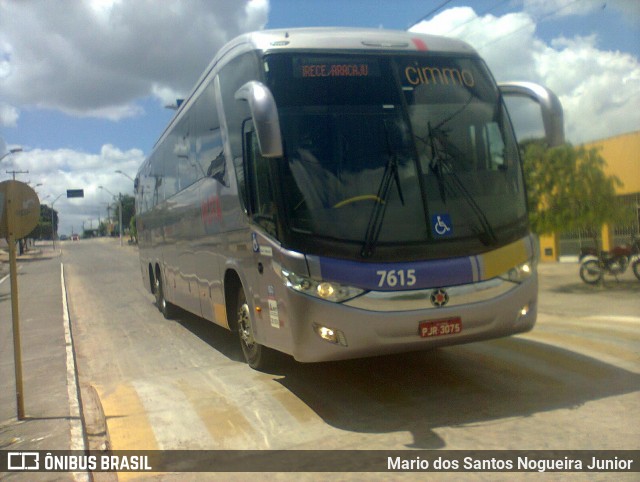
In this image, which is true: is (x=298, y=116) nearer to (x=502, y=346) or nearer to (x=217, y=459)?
(x=217, y=459)

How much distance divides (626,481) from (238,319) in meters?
4.57

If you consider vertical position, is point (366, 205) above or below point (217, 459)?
above

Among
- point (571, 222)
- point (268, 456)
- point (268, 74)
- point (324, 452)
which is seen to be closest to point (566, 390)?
point (324, 452)

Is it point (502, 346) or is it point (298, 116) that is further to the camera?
point (502, 346)

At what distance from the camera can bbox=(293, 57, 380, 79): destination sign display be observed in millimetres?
6039

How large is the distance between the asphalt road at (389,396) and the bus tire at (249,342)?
0.64 feet

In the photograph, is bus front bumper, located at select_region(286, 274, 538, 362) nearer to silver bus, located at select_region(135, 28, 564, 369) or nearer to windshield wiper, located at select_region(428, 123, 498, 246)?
silver bus, located at select_region(135, 28, 564, 369)

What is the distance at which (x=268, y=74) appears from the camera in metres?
5.98

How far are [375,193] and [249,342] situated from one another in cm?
266

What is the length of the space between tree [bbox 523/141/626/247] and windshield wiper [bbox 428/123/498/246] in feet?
30.7

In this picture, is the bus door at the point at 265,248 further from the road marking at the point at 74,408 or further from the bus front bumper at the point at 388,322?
the road marking at the point at 74,408

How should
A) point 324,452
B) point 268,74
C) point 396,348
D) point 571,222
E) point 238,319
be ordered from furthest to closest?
point 571,222 → point 238,319 → point 268,74 → point 396,348 → point 324,452

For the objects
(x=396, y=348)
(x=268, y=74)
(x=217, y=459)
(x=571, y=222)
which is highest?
(x=268, y=74)

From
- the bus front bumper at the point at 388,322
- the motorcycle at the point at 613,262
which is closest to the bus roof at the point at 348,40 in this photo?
the bus front bumper at the point at 388,322
